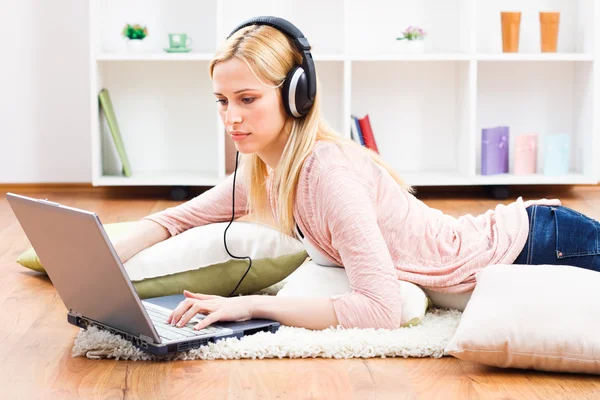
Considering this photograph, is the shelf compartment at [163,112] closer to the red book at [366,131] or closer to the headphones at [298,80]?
the red book at [366,131]

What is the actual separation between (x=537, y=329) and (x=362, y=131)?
7.64 feet

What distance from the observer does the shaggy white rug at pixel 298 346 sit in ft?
5.50

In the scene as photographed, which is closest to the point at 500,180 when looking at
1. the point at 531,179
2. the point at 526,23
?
the point at 531,179

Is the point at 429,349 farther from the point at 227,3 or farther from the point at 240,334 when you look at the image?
the point at 227,3

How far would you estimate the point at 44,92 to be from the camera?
3.97 meters

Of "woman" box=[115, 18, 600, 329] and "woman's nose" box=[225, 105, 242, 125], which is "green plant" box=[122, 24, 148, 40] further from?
"woman's nose" box=[225, 105, 242, 125]

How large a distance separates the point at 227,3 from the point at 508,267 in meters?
2.43

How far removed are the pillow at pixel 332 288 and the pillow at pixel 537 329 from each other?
6.8 inches

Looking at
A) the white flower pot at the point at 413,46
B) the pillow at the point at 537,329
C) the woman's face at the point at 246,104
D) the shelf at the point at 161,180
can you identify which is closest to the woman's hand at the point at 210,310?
the woman's face at the point at 246,104

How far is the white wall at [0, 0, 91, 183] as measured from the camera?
3910mm

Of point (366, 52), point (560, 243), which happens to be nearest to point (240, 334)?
point (560, 243)

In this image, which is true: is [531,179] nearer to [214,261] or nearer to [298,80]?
[214,261]

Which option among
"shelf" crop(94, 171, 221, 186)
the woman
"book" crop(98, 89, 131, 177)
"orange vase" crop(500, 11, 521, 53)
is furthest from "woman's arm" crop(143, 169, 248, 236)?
"orange vase" crop(500, 11, 521, 53)

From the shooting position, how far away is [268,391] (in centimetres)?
152
